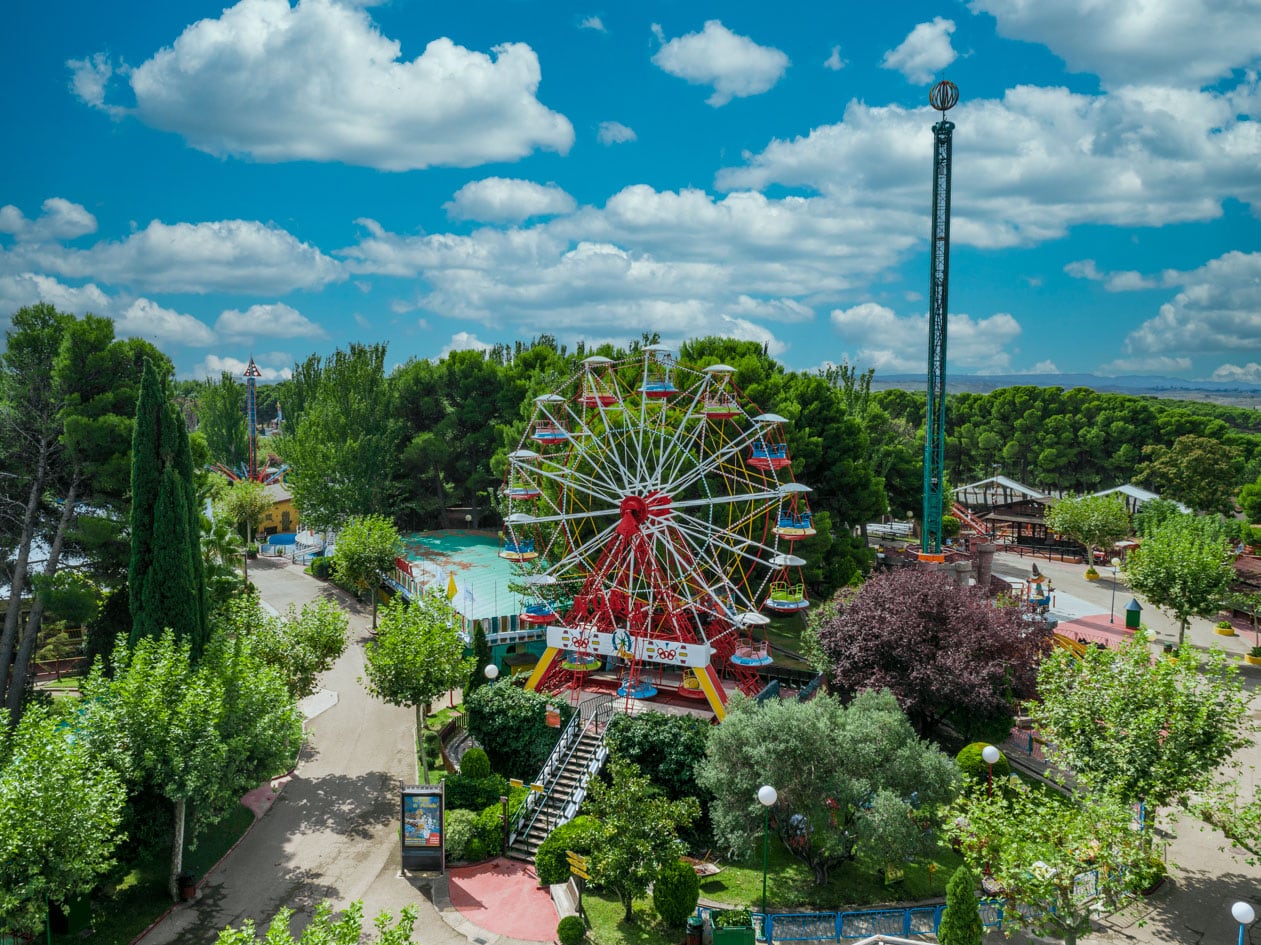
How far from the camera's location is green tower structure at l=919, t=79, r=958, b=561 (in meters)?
41.3

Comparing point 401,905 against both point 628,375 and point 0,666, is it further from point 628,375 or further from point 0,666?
point 628,375

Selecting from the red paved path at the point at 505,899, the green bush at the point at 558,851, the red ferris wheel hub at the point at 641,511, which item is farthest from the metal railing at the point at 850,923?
the red ferris wheel hub at the point at 641,511

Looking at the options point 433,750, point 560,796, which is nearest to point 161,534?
Answer: point 433,750

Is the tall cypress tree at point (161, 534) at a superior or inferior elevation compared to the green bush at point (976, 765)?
superior

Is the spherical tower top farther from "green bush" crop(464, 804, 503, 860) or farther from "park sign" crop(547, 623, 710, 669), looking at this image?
"green bush" crop(464, 804, 503, 860)

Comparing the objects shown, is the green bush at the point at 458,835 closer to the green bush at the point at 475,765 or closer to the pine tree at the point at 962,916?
the green bush at the point at 475,765

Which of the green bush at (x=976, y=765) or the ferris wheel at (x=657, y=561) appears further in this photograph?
the ferris wheel at (x=657, y=561)

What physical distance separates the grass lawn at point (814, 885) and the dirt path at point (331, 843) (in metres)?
6.44

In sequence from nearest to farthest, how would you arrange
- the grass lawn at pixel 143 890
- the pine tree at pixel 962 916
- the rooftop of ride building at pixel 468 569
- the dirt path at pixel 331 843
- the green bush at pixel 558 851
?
the pine tree at pixel 962 916
the grass lawn at pixel 143 890
the dirt path at pixel 331 843
the green bush at pixel 558 851
the rooftop of ride building at pixel 468 569

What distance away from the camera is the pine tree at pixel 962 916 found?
17.8 metres

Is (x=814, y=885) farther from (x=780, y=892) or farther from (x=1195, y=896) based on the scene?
(x=1195, y=896)

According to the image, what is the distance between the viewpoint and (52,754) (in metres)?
18.1

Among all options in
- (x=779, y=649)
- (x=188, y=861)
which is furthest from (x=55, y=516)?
(x=779, y=649)

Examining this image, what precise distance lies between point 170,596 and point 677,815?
51.8 ft
